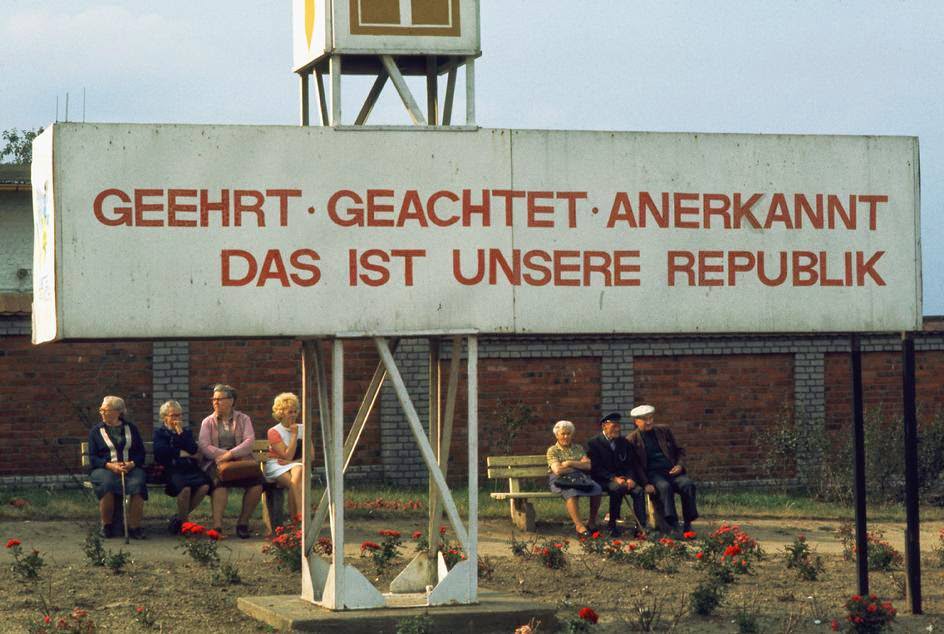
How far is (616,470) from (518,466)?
111 centimetres

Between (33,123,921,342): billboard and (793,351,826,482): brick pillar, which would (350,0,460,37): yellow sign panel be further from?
(793,351,826,482): brick pillar

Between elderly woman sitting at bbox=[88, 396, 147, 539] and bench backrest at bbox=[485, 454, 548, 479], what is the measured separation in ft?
11.7

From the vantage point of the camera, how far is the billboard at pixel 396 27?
1008 cm

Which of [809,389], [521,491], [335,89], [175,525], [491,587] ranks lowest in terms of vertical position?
[491,587]

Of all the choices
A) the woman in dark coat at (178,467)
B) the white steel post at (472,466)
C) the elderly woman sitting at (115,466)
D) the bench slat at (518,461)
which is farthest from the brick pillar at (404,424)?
the white steel post at (472,466)

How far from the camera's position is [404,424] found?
783 inches

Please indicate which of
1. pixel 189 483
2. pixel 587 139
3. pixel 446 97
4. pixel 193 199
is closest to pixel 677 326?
pixel 587 139

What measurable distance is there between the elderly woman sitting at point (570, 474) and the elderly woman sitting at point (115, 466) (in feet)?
12.8

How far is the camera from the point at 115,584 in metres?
11.9

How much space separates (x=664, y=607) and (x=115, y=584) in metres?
3.98

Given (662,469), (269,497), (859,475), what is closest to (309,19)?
(859,475)

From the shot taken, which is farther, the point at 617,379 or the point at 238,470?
the point at 617,379

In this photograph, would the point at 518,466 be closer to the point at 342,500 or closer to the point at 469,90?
the point at 342,500

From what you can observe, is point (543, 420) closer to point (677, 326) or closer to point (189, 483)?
point (189, 483)
